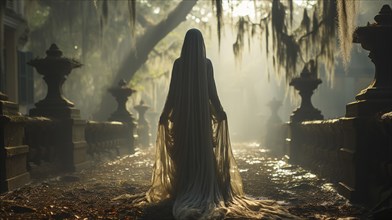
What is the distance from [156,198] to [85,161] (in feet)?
16.8

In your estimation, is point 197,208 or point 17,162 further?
point 17,162

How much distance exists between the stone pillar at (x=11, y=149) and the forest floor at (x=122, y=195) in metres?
0.18

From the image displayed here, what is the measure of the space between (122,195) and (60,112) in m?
3.84

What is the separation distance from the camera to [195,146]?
5.02 m

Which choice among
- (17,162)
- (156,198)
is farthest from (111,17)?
(156,198)

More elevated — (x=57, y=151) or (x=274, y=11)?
(x=274, y=11)

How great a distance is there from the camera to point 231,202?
4824mm

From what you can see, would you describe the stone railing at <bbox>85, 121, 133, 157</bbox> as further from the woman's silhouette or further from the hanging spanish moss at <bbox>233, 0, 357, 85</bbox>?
the woman's silhouette

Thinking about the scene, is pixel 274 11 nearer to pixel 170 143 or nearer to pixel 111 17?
pixel 170 143

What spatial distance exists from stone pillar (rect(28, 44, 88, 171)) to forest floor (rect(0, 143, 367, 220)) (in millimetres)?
430

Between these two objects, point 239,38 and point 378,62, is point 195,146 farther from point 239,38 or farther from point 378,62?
point 239,38

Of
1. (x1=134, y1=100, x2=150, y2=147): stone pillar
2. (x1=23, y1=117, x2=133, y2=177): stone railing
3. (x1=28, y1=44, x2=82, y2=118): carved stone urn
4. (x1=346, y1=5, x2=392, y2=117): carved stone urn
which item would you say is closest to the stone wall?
(x1=346, y1=5, x2=392, y2=117): carved stone urn

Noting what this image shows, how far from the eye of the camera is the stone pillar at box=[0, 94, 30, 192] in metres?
5.84

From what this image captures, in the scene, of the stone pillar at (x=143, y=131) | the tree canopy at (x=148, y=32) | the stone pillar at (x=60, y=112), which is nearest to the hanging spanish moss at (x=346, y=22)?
the tree canopy at (x=148, y=32)
